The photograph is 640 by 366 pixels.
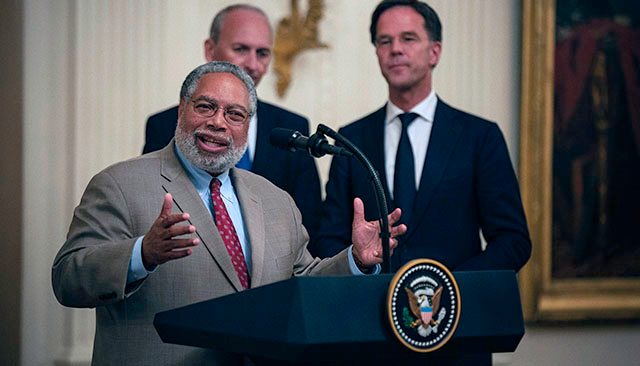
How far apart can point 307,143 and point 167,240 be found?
18.9 inches

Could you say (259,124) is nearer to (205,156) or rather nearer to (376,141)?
(376,141)

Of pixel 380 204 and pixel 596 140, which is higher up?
pixel 596 140

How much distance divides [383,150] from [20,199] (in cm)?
211

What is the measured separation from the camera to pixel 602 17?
251 inches

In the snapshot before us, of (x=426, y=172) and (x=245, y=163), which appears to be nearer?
(x=426, y=172)

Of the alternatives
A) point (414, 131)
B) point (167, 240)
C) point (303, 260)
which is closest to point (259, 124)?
point (414, 131)

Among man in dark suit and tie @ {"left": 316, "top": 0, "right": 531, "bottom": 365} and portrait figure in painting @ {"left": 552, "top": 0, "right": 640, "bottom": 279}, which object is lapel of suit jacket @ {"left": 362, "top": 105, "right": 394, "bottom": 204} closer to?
man in dark suit and tie @ {"left": 316, "top": 0, "right": 531, "bottom": 365}

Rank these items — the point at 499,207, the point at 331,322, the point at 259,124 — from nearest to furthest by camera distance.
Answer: the point at 331,322, the point at 499,207, the point at 259,124

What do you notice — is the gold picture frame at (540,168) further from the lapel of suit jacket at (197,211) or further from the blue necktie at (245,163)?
the lapel of suit jacket at (197,211)

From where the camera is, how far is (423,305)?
244 cm

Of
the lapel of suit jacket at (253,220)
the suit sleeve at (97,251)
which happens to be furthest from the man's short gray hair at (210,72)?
the suit sleeve at (97,251)

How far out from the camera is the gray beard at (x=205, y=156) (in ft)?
10.5

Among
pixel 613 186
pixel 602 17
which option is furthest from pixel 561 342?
pixel 602 17

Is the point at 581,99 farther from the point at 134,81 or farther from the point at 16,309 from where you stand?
the point at 16,309
